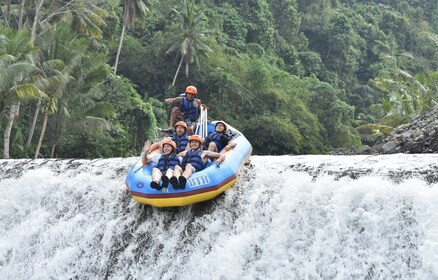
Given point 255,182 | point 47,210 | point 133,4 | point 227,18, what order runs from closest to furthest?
point 255,182
point 47,210
point 133,4
point 227,18

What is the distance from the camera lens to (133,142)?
2478 centimetres

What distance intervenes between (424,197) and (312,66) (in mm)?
33776

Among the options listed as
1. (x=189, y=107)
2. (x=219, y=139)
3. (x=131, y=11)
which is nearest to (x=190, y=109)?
(x=189, y=107)

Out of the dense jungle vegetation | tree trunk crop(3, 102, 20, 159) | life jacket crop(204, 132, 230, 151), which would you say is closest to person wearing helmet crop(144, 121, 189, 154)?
life jacket crop(204, 132, 230, 151)

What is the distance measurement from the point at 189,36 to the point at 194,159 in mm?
21075

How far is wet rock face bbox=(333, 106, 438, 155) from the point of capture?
482 inches

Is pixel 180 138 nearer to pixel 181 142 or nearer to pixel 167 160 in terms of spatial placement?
pixel 181 142

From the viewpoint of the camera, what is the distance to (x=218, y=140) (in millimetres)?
9680

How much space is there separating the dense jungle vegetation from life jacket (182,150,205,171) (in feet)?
25.1

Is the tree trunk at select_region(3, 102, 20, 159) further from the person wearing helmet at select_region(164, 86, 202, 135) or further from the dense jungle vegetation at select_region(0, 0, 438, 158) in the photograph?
the person wearing helmet at select_region(164, 86, 202, 135)

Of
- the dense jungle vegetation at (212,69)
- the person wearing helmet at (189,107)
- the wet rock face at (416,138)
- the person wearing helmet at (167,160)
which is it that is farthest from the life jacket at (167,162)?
the dense jungle vegetation at (212,69)

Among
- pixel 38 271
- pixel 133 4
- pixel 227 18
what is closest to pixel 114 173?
pixel 38 271

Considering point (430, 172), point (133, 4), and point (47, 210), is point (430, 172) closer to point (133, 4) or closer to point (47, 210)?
point (47, 210)

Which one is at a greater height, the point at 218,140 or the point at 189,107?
the point at 218,140
